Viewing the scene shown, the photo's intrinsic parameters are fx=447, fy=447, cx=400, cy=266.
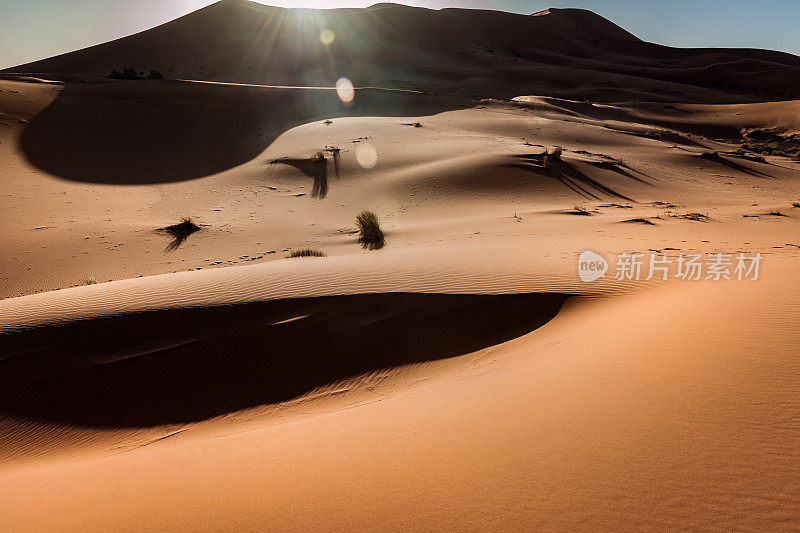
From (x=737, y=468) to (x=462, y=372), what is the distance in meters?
2.52

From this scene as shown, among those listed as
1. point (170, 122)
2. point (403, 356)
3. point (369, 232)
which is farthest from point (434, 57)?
point (403, 356)

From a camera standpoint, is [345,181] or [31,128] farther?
[31,128]

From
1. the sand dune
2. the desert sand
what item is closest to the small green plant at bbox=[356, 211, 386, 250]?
the desert sand

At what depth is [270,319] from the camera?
572 centimetres

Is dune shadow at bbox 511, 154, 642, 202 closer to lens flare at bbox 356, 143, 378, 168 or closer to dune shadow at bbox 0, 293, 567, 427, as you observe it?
lens flare at bbox 356, 143, 378, 168

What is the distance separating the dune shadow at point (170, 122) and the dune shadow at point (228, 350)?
15.4 m

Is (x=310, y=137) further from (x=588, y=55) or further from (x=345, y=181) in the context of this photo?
(x=588, y=55)

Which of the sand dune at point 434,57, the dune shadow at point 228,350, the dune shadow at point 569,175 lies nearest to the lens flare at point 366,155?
the dune shadow at point 569,175

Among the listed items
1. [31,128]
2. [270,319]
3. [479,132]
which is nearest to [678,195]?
[479,132]

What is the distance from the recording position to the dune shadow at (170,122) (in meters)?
20.0

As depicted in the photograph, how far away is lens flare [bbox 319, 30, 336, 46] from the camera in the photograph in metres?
64.1

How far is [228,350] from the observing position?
207 inches

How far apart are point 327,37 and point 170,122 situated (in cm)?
4725

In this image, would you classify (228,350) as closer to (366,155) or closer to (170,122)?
(366,155)
